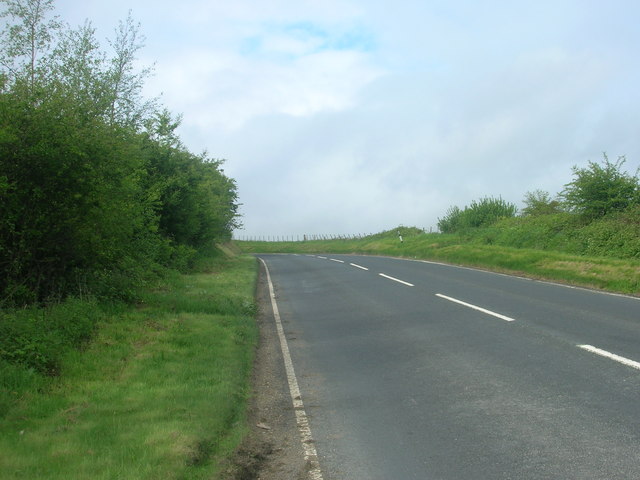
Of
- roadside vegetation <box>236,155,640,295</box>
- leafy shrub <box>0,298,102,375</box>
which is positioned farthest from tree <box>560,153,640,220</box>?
leafy shrub <box>0,298,102,375</box>

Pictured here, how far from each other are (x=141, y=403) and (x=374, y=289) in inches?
450

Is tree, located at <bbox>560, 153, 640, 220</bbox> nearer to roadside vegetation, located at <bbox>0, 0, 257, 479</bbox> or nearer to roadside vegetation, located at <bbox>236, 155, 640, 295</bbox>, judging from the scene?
roadside vegetation, located at <bbox>236, 155, 640, 295</bbox>

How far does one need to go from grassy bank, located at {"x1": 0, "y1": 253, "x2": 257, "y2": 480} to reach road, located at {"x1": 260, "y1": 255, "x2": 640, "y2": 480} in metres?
1.10

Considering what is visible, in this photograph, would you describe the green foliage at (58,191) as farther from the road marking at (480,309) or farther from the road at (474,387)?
the road marking at (480,309)

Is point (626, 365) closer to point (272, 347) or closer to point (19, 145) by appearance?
point (272, 347)

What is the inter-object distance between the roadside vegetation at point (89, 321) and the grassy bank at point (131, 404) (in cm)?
2

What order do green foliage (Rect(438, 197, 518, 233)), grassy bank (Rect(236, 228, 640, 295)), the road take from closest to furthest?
1. the road
2. grassy bank (Rect(236, 228, 640, 295))
3. green foliage (Rect(438, 197, 518, 233))

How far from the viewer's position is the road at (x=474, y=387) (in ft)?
15.5

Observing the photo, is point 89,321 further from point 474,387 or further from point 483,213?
point 483,213

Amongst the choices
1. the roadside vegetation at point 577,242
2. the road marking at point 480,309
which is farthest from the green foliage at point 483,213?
the road marking at point 480,309

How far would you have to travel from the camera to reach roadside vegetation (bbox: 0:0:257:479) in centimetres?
519

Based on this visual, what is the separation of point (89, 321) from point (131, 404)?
3.37 meters

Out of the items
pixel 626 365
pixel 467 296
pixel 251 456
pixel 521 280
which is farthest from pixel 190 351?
pixel 521 280

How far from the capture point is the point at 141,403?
6.31 meters
